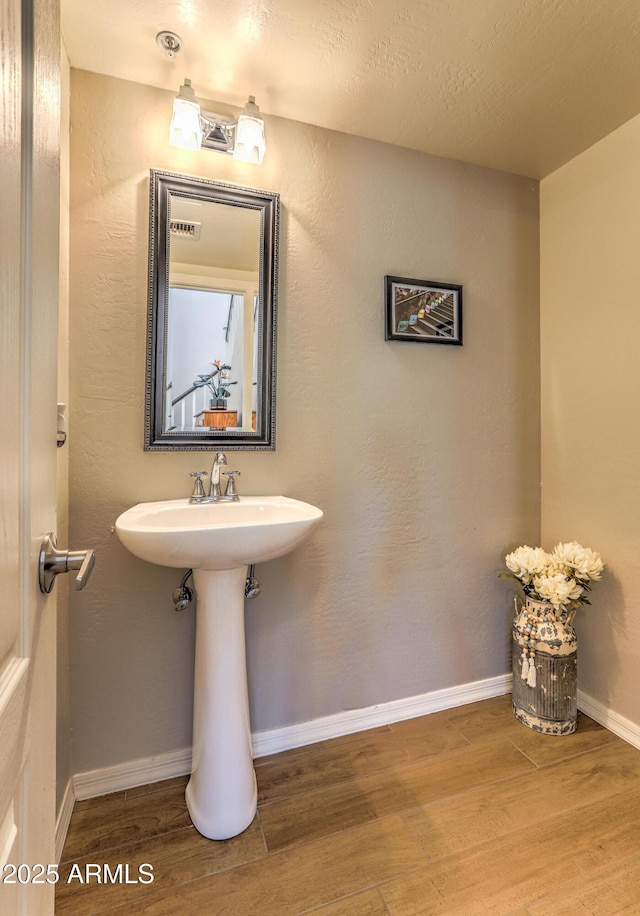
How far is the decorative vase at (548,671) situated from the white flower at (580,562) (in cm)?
16

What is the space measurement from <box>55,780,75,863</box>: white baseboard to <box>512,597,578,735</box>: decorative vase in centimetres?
161

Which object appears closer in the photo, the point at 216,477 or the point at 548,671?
the point at 216,477

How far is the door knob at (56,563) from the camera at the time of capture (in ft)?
1.84

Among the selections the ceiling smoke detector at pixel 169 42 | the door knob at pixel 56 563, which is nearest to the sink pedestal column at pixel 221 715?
the door knob at pixel 56 563

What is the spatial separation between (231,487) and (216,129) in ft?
3.86

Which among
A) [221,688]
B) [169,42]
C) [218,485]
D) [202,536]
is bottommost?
[221,688]

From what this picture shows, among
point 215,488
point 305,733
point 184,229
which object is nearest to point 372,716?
point 305,733

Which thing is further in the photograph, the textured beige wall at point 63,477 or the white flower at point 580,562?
the white flower at point 580,562

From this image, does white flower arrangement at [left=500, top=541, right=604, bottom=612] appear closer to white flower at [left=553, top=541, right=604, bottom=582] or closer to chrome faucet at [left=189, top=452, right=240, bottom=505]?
white flower at [left=553, top=541, right=604, bottom=582]

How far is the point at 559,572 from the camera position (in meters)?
1.75

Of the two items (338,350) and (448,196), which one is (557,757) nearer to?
(338,350)

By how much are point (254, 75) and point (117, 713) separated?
2094 mm

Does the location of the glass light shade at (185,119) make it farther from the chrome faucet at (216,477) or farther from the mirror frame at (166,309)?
the chrome faucet at (216,477)

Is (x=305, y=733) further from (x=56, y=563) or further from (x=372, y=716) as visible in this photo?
(x=56, y=563)
